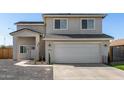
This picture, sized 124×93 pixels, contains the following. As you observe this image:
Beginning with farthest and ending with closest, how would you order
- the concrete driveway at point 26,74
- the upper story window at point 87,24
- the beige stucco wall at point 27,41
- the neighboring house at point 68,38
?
1. the beige stucco wall at point 27,41
2. the upper story window at point 87,24
3. the neighboring house at point 68,38
4. the concrete driveway at point 26,74

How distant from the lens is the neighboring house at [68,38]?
2516 cm

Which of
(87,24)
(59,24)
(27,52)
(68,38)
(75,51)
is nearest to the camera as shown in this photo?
(68,38)

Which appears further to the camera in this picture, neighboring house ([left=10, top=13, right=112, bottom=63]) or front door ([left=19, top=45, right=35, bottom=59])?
front door ([left=19, top=45, right=35, bottom=59])

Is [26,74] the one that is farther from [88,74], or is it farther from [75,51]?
[75,51]

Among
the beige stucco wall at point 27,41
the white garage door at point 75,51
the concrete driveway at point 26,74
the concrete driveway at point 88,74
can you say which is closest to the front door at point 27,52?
the beige stucco wall at point 27,41

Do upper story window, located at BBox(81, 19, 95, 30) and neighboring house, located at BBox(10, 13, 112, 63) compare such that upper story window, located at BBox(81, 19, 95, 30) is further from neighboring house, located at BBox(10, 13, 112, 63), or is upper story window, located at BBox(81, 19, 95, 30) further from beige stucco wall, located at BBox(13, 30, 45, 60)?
beige stucco wall, located at BBox(13, 30, 45, 60)

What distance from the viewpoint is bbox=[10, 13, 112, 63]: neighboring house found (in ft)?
82.5

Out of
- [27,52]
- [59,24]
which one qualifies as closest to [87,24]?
[59,24]

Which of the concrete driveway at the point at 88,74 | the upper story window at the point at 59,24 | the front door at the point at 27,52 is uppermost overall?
the upper story window at the point at 59,24

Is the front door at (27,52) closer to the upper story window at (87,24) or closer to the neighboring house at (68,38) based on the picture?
the neighboring house at (68,38)

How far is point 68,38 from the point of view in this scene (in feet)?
81.3

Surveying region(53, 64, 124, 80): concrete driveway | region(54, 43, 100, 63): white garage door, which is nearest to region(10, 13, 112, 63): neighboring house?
region(54, 43, 100, 63): white garage door

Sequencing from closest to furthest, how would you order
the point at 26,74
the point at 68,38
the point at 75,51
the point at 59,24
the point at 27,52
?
the point at 26,74, the point at 68,38, the point at 75,51, the point at 59,24, the point at 27,52
